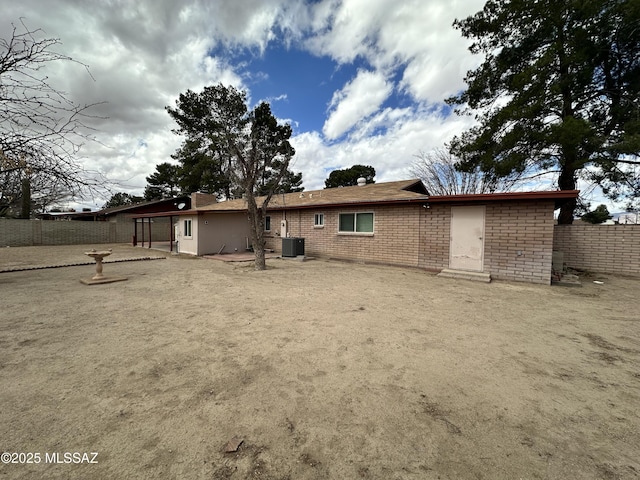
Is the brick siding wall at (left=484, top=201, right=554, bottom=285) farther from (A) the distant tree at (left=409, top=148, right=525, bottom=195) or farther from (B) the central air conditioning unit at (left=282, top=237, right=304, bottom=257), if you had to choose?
(A) the distant tree at (left=409, top=148, right=525, bottom=195)

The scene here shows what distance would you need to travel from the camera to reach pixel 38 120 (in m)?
2.68

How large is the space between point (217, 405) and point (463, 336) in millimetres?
3173

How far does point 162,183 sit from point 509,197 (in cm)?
3321

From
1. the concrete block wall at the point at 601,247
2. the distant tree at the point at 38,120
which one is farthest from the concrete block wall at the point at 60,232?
the concrete block wall at the point at 601,247

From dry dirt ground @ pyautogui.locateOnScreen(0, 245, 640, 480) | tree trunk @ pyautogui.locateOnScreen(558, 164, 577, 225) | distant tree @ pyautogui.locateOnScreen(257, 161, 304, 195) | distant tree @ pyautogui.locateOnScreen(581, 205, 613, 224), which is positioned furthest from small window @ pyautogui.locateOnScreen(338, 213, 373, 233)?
distant tree @ pyautogui.locateOnScreen(581, 205, 613, 224)

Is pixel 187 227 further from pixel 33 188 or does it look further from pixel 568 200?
pixel 568 200

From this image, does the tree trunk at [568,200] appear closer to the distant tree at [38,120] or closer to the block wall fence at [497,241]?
the block wall fence at [497,241]

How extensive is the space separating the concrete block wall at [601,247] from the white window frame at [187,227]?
15.7m

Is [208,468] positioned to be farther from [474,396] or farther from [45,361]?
[45,361]

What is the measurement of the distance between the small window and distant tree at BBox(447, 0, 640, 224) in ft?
16.5

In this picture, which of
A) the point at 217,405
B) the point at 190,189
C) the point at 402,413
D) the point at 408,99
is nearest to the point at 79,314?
the point at 217,405

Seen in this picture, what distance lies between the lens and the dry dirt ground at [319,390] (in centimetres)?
160

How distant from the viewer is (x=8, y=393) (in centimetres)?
220

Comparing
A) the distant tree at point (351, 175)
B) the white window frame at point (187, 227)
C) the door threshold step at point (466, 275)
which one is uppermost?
the distant tree at point (351, 175)
